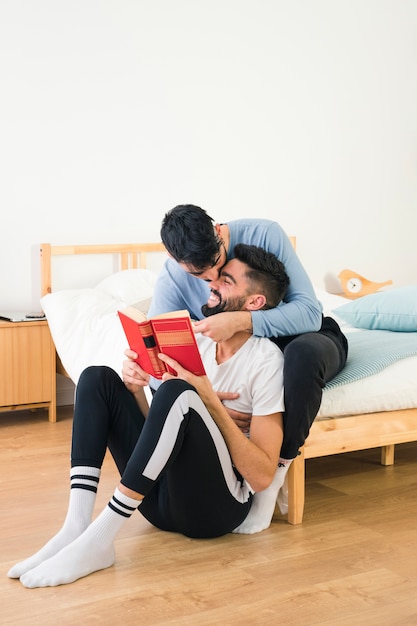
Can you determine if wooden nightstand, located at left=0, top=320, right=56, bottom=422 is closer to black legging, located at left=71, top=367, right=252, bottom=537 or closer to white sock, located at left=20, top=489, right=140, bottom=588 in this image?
black legging, located at left=71, top=367, right=252, bottom=537

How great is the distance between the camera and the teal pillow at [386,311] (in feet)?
9.95

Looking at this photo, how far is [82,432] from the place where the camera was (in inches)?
76.4

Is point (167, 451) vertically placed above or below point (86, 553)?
above

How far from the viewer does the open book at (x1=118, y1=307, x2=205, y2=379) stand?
5.96 ft

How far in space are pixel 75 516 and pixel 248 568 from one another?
414 millimetres

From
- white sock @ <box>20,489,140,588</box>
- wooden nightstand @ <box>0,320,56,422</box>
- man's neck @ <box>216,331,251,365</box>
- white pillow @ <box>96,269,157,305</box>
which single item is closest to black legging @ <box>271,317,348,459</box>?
man's neck @ <box>216,331,251,365</box>

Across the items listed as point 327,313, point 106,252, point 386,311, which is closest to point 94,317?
point 106,252

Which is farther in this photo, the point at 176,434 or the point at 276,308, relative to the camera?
the point at 276,308

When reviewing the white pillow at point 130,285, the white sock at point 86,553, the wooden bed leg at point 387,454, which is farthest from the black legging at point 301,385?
the white pillow at point 130,285

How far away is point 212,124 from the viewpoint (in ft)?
13.8

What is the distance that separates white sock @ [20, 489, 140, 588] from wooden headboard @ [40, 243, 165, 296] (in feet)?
6.75

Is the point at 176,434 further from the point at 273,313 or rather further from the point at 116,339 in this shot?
the point at 116,339

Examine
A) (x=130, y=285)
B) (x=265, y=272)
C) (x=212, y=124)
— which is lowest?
(x=130, y=285)

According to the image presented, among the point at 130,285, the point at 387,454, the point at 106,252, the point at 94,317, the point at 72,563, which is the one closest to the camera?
the point at 72,563
